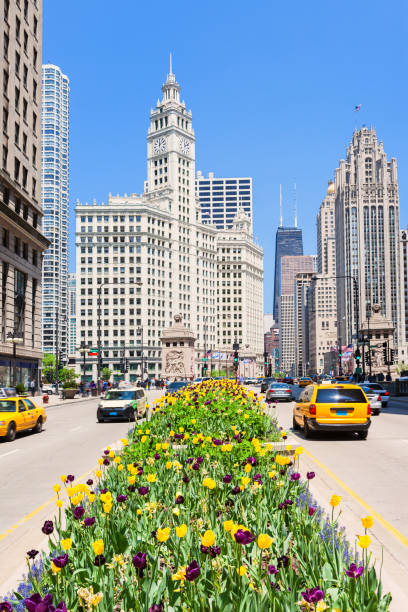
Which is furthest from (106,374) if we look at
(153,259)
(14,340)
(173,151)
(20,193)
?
(14,340)

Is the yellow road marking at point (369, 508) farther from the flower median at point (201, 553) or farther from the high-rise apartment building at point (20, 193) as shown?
the high-rise apartment building at point (20, 193)

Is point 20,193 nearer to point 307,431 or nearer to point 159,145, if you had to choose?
point 307,431

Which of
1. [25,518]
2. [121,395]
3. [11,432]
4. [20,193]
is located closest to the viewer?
[25,518]

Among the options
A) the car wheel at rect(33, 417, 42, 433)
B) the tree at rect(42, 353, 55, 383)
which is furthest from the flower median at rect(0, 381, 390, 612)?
Answer: the tree at rect(42, 353, 55, 383)

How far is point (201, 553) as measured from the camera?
432 cm

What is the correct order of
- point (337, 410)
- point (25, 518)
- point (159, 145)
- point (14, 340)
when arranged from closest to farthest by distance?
point (25, 518) → point (337, 410) → point (14, 340) → point (159, 145)

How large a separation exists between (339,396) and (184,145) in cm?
15990

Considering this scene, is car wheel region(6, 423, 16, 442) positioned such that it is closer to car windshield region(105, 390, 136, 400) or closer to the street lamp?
car windshield region(105, 390, 136, 400)

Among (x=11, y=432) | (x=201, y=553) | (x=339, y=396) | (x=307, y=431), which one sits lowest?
(x=11, y=432)

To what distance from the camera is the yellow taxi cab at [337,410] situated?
18.2 metres

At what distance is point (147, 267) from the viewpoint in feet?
509

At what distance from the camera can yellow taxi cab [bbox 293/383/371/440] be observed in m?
18.2

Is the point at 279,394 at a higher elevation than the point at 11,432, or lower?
lower

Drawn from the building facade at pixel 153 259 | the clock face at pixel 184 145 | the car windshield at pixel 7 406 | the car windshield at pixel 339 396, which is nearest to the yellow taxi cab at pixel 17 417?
the car windshield at pixel 7 406
